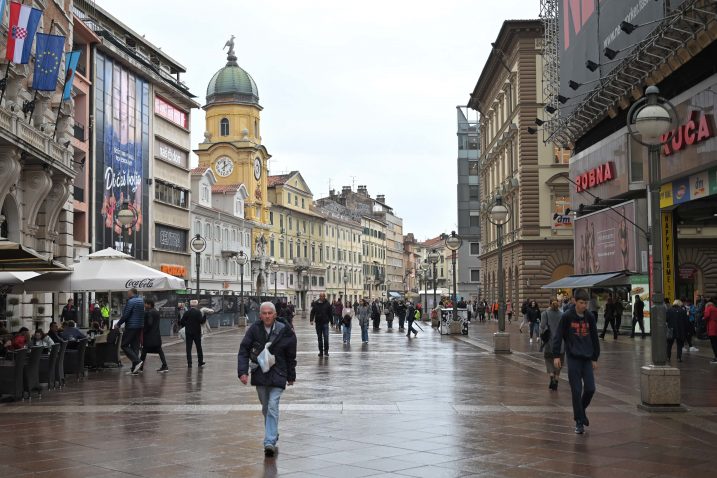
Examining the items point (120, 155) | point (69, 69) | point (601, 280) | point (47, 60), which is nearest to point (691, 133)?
point (601, 280)

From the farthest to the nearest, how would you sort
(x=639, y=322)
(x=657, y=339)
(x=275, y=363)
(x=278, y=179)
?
(x=278, y=179)
(x=639, y=322)
(x=657, y=339)
(x=275, y=363)

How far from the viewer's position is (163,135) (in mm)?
58656

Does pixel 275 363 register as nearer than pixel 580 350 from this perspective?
Yes

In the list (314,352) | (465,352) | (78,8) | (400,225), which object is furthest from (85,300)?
(400,225)

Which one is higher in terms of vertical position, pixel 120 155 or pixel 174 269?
pixel 120 155

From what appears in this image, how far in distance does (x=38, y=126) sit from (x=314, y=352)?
11676mm

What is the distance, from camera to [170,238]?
6084 cm

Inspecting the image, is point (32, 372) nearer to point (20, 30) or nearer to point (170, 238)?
point (20, 30)

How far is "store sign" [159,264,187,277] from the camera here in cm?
5822

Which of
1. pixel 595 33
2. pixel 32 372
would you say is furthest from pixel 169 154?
pixel 32 372

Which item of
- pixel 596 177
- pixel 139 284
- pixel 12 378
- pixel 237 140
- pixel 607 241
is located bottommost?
pixel 12 378

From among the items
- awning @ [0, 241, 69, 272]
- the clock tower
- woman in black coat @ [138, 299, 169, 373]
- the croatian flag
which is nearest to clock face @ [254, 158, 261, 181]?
the clock tower

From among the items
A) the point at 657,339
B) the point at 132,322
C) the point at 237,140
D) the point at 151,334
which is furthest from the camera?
the point at 237,140

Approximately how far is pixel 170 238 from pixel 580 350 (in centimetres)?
5307
